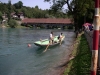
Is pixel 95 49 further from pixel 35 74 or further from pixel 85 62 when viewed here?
pixel 35 74

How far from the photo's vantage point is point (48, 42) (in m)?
30.7

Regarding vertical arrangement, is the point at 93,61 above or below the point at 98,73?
above

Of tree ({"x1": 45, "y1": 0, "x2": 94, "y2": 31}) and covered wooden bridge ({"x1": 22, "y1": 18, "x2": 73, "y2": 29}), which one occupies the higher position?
tree ({"x1": 45, "y1": 0, "x2": 94, "y2": 31})

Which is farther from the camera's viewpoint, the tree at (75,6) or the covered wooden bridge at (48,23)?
the covered wooden bridge at (48,23)

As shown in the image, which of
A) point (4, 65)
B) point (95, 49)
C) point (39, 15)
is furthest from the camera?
point (39, 15)

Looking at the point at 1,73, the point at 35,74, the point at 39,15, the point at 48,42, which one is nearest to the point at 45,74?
the point at 35,74

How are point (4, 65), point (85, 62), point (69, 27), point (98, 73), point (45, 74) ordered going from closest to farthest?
point (98, 73) < point (85, 62) < point (45, 74) < point (4, 65) < point (69, 27)

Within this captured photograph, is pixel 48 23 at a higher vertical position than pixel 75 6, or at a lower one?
lower

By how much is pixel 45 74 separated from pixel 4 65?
5.08 meters

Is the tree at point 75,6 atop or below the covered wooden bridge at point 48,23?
atop

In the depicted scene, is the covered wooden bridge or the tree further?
the covered wooden bridge

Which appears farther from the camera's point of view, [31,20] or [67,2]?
[31,20]

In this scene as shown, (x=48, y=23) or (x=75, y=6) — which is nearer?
(x=75, y=6)

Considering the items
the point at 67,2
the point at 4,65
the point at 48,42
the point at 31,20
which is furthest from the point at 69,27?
the point at 4,65
